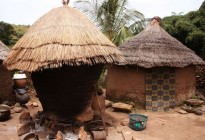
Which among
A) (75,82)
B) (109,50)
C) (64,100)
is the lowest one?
(64,100)

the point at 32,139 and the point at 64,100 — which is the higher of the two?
the point at 64,100

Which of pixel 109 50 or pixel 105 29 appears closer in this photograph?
pixel 109 50

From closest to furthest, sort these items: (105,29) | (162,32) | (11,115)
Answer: (11,115) < (162,32) < (105,29)

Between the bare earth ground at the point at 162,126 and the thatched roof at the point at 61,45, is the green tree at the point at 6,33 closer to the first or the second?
the bare earth ground at the point at 162,126

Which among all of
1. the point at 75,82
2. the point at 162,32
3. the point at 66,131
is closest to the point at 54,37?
the point at 75,82

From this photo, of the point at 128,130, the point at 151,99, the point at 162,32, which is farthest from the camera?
the point at 162,32

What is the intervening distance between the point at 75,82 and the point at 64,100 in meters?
0.58

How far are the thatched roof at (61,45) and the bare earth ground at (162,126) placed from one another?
2.36m

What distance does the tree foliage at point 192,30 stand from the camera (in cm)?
1418

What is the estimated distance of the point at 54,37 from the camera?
6.20 m

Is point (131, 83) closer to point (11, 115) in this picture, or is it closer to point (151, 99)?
point (151, 99)

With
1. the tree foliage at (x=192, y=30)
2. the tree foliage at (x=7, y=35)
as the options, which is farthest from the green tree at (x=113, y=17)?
the tree foliage at (x=7, y=35)

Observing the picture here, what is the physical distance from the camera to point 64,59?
5723 millimetres

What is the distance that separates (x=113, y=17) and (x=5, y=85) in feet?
27.5
